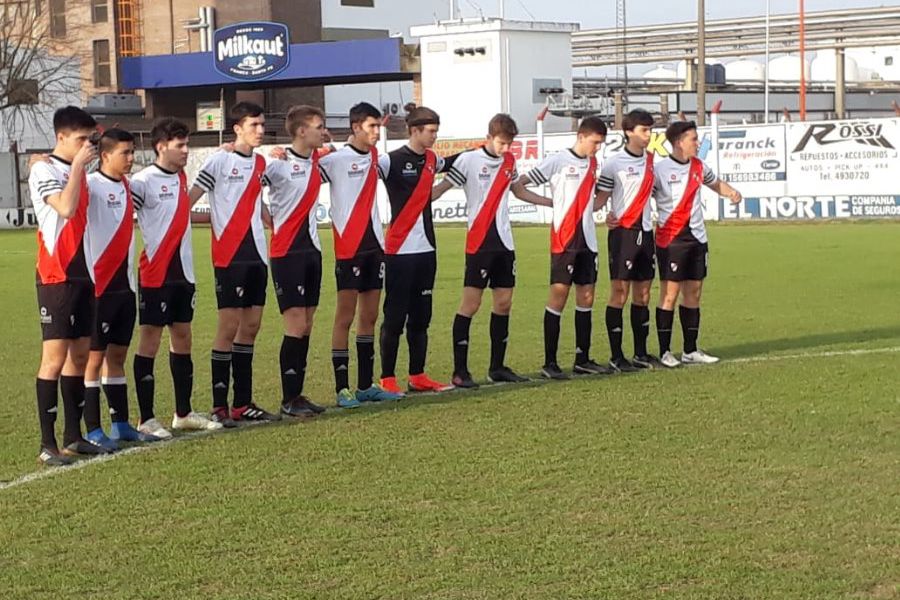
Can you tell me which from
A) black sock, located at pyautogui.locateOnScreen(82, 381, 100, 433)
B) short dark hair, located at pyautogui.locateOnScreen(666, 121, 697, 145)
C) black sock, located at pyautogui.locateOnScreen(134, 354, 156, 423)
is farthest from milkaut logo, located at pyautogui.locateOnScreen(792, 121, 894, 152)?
black sock, located at pyautogui.locateOnScreen(82, 381, 100, 433)

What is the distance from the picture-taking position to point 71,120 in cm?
822

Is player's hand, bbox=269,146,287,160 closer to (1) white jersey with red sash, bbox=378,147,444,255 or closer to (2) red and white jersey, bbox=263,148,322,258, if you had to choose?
(2) red and white jersey, bbox=263,148,322,258

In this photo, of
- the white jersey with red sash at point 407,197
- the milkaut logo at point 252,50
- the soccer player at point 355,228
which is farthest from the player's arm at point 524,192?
the milkaut logo at point 252,50

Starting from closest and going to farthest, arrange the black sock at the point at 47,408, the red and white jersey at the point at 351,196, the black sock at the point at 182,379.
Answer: the black sock at the point at 47,408
the black sock at the point at 182,379
the red and white jersey at the point at 351,196

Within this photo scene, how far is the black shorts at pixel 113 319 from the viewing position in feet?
29.1

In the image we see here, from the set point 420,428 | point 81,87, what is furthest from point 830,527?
point 81,87

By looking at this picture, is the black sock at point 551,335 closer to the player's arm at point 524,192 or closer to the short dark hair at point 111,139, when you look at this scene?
the player's arm at point 524,192

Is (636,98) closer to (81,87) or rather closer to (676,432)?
(81,87)

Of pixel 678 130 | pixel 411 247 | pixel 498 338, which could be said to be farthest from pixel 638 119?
pixel 411 247

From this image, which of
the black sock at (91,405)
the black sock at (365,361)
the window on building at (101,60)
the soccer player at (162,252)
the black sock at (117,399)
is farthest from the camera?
the window on building at (101,60)

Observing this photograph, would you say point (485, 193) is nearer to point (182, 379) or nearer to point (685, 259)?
point (685, 259)

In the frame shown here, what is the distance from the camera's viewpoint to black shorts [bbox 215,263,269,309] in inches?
378

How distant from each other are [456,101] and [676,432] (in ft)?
150

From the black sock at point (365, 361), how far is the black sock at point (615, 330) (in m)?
2.33
